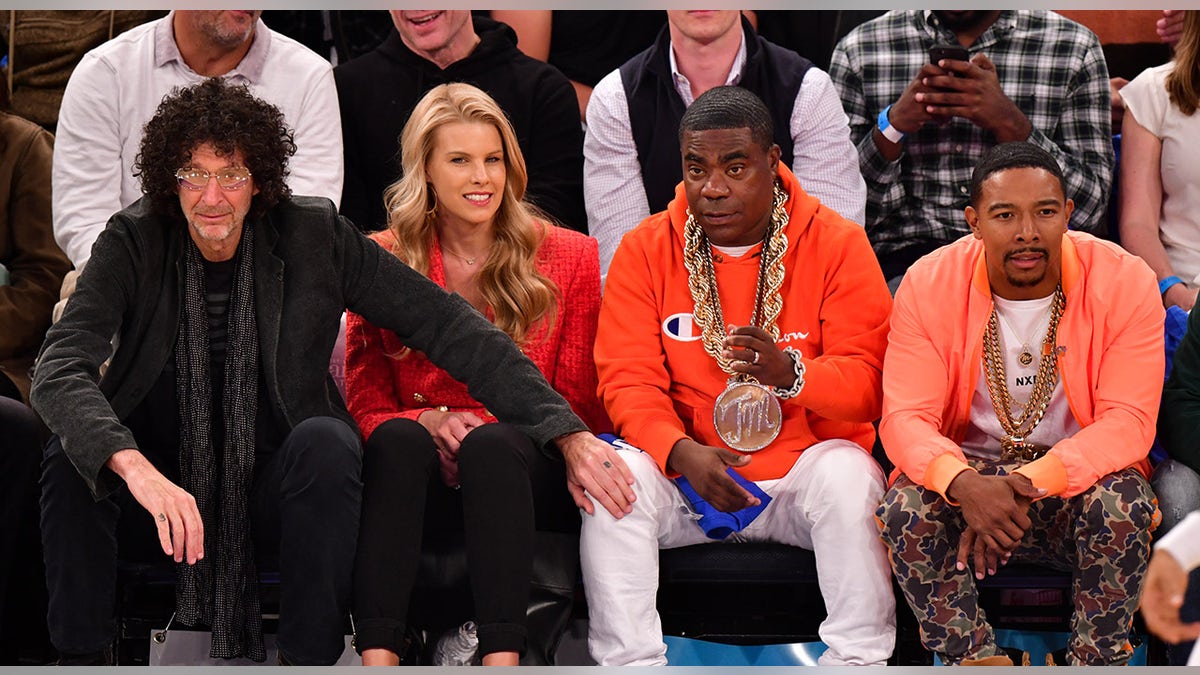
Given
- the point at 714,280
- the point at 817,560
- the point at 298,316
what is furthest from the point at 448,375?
the point at 817,560

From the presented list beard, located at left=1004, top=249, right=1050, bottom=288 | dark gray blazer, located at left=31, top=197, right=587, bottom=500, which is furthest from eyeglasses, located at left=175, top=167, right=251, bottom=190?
beard, located at left=1004, top=249, right=1050, bottom=288

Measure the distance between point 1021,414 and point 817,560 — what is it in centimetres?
57

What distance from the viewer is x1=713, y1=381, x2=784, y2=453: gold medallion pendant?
11.5ft

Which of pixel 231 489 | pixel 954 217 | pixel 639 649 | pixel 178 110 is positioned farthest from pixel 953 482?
pixel 178 110

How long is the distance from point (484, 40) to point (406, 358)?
3.73 feet

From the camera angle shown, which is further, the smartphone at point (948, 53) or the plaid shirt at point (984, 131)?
the plaid shirt at point (984, 131)

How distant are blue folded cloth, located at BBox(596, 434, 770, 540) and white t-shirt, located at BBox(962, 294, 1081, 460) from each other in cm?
50

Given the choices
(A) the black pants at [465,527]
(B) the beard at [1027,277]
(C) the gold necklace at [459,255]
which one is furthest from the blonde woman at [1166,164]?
(A) the black pants at [465,527]

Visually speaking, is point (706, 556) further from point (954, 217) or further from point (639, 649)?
point (954, 217)

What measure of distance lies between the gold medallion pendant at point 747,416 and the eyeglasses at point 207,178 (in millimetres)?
1167

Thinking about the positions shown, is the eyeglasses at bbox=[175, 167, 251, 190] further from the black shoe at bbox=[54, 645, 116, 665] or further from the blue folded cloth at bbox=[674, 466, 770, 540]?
the blue folded cloth at bbox=[674, 466, 770, 540]

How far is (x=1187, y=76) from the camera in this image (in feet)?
13.9

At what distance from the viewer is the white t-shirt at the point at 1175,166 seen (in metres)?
4.20

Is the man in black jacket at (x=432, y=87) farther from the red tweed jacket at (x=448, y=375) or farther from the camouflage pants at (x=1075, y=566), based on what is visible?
the camouflage pants at (x=1075, y=566)
